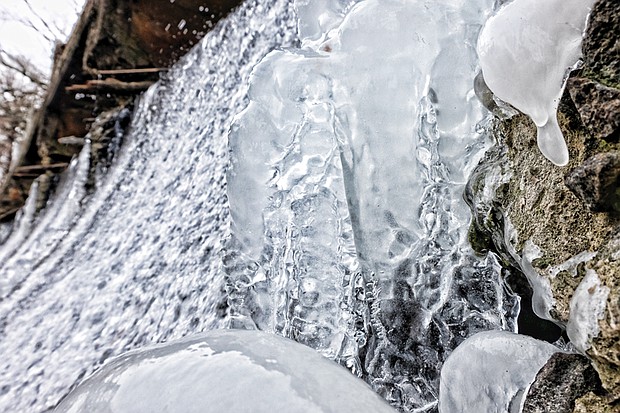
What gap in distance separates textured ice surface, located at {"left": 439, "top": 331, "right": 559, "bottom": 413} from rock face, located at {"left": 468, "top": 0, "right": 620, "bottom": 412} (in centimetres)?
6

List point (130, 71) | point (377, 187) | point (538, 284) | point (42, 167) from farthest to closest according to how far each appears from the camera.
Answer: point (42, 167), point (130, 71), point (377, 187), point (538, 284)

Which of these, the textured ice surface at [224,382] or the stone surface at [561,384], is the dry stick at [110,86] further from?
the stone surface at [561,384]

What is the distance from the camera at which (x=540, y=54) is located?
769mm

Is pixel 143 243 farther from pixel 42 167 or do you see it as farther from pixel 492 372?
pixel 42 167

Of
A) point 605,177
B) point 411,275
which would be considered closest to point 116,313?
point 411,275

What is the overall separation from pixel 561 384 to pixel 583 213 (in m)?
0.23

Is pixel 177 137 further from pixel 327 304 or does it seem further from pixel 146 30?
pixel 327 304

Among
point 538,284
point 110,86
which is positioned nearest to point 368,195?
point 538,284

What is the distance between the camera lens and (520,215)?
3.08 ft

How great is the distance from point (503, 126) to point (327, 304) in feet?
2.17

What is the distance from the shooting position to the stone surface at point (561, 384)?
66 centimetres

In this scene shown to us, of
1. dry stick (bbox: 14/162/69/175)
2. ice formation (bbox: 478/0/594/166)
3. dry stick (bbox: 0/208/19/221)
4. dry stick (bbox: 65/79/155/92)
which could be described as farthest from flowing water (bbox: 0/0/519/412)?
dry stick (bbox: 0/208/19/221)

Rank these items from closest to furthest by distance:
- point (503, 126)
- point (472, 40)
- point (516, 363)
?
point (516, 363)
point (503, 126)
point (472, 40)

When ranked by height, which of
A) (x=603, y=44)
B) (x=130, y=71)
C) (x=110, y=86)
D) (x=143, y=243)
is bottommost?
(x=143, y=243)
